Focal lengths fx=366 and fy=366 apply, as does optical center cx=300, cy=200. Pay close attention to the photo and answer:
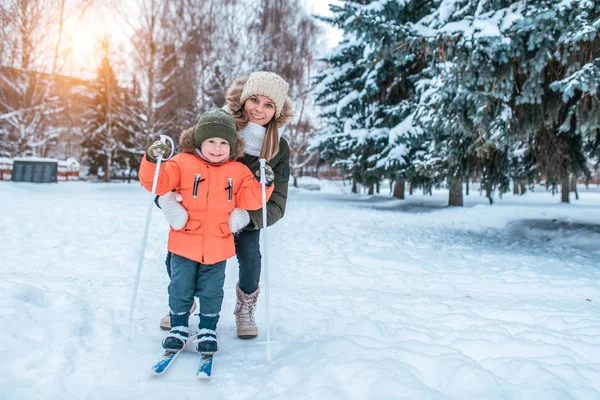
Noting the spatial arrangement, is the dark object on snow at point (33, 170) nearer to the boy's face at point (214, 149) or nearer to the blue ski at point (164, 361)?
the boy's face at point (214, 149)

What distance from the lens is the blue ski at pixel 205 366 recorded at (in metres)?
1.83

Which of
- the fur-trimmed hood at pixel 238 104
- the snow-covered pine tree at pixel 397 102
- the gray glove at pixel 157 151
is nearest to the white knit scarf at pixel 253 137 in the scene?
the fur-trimmed hood at pixel 238 104

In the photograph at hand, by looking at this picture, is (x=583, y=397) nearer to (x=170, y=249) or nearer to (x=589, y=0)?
(x=170, y=249)

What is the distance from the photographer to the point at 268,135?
7.93ft

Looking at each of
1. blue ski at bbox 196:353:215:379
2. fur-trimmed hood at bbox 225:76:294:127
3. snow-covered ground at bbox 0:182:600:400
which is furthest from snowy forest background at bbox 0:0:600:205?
blue ski at bbox 196:353:215:379

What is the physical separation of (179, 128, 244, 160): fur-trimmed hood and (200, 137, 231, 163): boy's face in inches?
3.0

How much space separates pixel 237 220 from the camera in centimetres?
221

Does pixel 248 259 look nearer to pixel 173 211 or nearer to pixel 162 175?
pixel 173 211

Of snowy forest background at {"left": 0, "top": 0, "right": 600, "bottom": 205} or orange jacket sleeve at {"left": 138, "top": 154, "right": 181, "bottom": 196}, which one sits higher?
snowy forest background at {"left": 0, "top": 0, "right": 600, "bottom": 205}

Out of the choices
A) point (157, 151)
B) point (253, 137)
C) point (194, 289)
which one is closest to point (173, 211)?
point (157, 151)

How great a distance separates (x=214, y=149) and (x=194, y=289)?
827mm

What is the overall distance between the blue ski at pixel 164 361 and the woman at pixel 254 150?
43cm

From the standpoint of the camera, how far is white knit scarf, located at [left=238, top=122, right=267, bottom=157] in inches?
94.7

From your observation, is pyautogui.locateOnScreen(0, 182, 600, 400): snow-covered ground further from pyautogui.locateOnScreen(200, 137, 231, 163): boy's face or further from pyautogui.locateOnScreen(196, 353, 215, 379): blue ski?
Result: pyautogui.locateOnScreen(200, 137, 231, 163): boy's face
